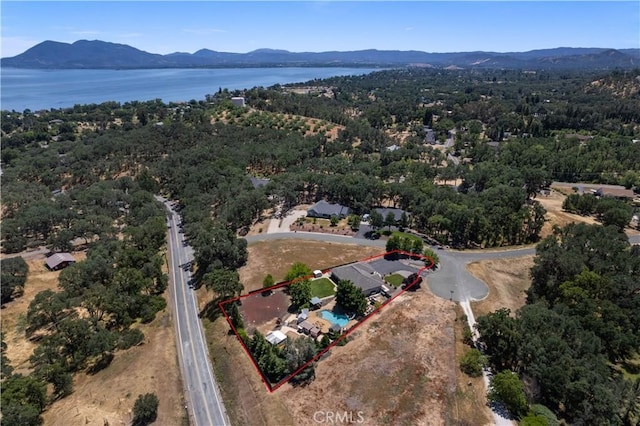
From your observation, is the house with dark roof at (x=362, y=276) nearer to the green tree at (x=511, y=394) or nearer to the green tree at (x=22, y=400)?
the green tree at (x=511, y=394)

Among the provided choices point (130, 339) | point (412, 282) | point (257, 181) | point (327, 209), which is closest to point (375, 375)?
point (412, 282)

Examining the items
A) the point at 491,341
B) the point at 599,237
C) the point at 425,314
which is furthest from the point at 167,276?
the point at 599,237

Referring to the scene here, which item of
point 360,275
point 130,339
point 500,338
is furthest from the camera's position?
point 360,275

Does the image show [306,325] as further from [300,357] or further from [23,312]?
[23,312]

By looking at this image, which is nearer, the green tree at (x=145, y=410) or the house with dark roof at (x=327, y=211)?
the green tree at (x=145, y=410)

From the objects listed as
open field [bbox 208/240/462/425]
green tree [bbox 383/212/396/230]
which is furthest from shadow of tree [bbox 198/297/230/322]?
green tree [bbox 383/212/396/230]

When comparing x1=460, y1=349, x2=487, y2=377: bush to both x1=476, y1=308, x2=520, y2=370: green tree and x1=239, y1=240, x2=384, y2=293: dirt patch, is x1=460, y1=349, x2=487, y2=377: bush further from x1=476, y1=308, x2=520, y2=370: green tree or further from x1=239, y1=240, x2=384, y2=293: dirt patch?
x1=239, y1=240, x2=384, y2=293: dirt patch

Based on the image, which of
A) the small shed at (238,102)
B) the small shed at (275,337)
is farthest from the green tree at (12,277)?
the small shed at (238,102)
